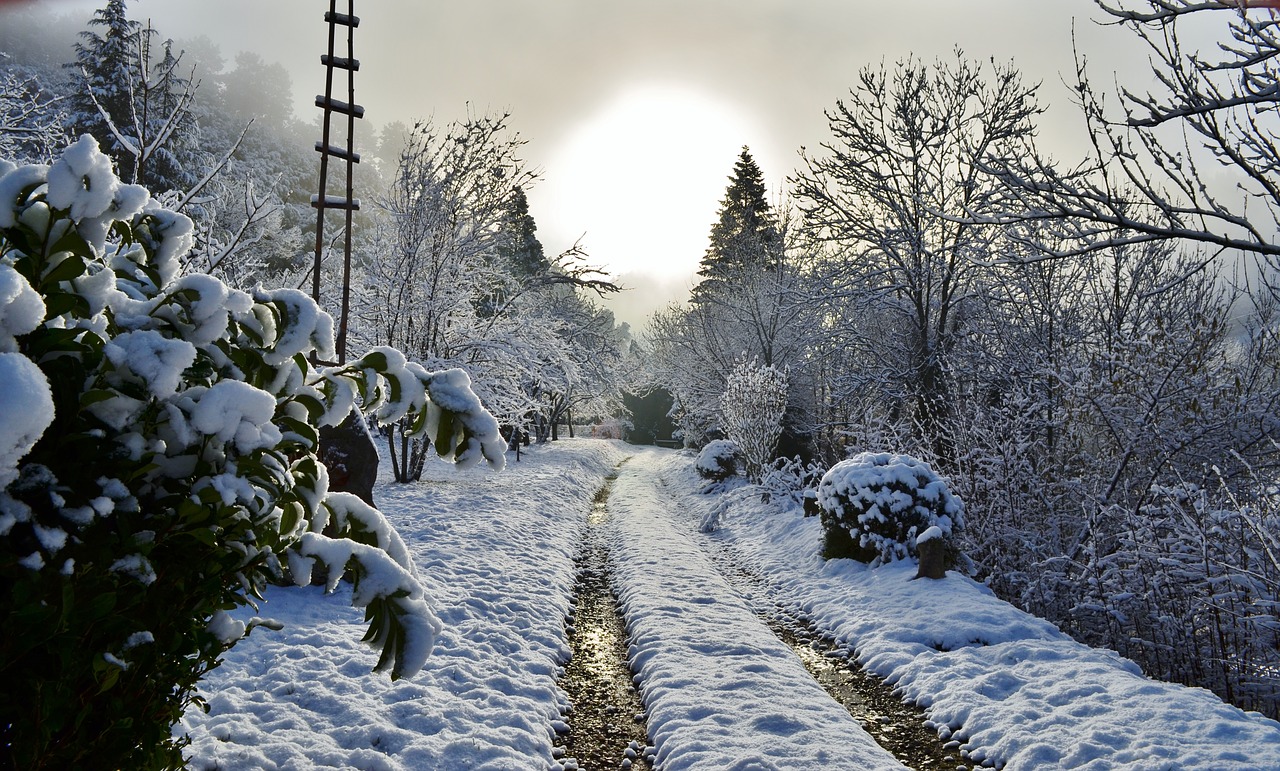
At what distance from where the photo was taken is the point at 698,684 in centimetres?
524

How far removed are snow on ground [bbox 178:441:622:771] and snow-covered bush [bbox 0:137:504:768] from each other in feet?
5.59

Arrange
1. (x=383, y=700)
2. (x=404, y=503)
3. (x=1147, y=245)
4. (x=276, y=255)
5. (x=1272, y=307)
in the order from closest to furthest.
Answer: (x=383, y=700) → (x=1147, y=245) → (x=1272, y=307) → (x=404, y=503) → (x=276, y=255)

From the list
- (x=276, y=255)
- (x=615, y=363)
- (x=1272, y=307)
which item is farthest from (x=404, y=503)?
(x=276, y=255)

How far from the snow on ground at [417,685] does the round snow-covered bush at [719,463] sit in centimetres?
1058

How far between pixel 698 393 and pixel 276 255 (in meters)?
24.8

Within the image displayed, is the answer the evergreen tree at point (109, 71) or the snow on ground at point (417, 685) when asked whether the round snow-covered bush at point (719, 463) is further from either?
the evergreen tree at point (109, 71)

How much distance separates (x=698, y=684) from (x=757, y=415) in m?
11.9

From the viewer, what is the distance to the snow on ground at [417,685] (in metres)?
3.57

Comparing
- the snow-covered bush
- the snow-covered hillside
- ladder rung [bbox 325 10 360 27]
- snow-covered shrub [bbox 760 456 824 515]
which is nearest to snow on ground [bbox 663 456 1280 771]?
the snow-covered hillside

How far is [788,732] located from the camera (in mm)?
4500

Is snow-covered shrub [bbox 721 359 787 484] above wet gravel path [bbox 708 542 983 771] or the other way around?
above

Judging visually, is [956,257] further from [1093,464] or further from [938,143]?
[1093,464]

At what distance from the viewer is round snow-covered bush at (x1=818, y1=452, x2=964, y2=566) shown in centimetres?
A: 866

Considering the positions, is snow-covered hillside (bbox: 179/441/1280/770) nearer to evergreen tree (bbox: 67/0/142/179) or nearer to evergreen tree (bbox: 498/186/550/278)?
evergreen tree (bbox: 498/186/550/278)
